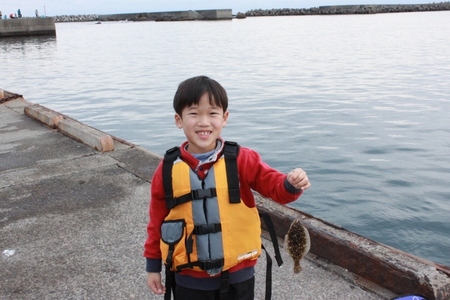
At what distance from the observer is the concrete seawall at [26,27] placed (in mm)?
57225

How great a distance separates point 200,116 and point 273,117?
1283 cm

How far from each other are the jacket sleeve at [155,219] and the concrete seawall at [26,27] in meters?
61.1

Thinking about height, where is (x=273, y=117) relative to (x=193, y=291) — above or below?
below

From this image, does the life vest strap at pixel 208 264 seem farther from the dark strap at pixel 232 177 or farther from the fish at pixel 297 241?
the fish at pixel 297 241

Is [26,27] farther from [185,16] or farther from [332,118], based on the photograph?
[185,16]

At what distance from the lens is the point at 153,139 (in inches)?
532

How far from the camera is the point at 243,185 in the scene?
2.42 metres

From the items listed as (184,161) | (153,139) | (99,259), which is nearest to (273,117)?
(153,139)

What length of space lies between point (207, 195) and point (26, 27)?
211 feet

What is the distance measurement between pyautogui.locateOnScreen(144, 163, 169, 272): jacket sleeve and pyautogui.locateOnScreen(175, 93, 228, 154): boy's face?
249 mm

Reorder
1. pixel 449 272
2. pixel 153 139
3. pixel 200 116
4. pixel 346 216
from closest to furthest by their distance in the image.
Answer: pixel 200 116, pixel 449 272, pixel 346 216, pixel 153 139

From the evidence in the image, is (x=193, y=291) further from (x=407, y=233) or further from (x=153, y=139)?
(x=153, y=139)

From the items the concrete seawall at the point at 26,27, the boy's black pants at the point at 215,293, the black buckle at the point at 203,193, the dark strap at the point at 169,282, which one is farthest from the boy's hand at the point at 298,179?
the concrete seawall at the point at 26,27

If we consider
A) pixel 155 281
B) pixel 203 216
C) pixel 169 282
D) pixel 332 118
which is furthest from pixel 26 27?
pixel 203 216
